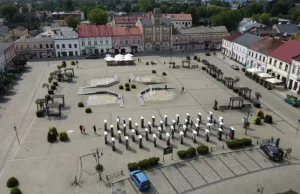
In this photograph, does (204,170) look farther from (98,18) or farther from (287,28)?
(98,18)

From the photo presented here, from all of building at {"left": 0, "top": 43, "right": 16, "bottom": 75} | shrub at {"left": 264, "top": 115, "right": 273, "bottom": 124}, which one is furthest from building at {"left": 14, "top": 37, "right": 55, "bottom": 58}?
shrub at {"left": 264, "top": 115, "right": 273, "bottom": 124}

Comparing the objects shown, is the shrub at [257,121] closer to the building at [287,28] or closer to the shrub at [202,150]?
the shrub at [202,150]

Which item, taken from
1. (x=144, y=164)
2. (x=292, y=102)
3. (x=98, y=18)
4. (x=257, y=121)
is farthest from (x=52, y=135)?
(x=98, y=18)

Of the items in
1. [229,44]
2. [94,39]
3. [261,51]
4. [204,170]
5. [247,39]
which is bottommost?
[204,170]

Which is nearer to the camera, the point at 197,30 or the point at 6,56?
the point at 6,56

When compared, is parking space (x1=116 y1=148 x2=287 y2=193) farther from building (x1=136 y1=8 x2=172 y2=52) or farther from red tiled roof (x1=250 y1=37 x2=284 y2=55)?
building (x1=136 y1=8 x2=172 y2=52)

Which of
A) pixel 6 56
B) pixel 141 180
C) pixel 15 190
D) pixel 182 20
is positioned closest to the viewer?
pixel 15 190

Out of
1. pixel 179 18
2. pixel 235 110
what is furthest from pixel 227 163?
pixel 179 18
